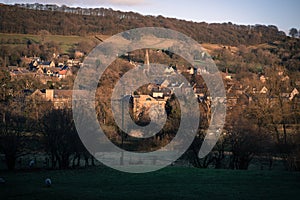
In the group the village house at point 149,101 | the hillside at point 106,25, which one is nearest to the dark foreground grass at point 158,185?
the village house at point 149,101

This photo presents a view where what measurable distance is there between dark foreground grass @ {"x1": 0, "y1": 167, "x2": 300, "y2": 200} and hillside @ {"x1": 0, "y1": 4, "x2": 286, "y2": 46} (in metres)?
78.5

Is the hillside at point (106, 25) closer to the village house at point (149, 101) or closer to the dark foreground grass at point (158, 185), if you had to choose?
the village house at point (149, 101)

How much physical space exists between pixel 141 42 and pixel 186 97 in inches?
2118

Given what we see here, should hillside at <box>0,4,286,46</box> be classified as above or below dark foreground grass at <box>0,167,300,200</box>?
above

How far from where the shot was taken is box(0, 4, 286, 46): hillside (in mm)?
95688

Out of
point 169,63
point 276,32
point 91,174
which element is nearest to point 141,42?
point 169,63

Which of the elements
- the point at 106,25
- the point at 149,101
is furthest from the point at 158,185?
the point at 106,25

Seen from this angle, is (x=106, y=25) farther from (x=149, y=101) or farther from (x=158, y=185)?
(x=158, y=185)

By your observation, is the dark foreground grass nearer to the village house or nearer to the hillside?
the village house

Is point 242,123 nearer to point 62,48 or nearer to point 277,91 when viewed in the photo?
point 277,91

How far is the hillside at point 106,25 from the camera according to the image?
9569cm

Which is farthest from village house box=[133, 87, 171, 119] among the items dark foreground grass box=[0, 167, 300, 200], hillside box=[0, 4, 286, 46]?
hillside box=[0, 4, 286, 46]

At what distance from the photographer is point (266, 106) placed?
27.0m

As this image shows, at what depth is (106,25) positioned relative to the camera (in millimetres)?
101750
